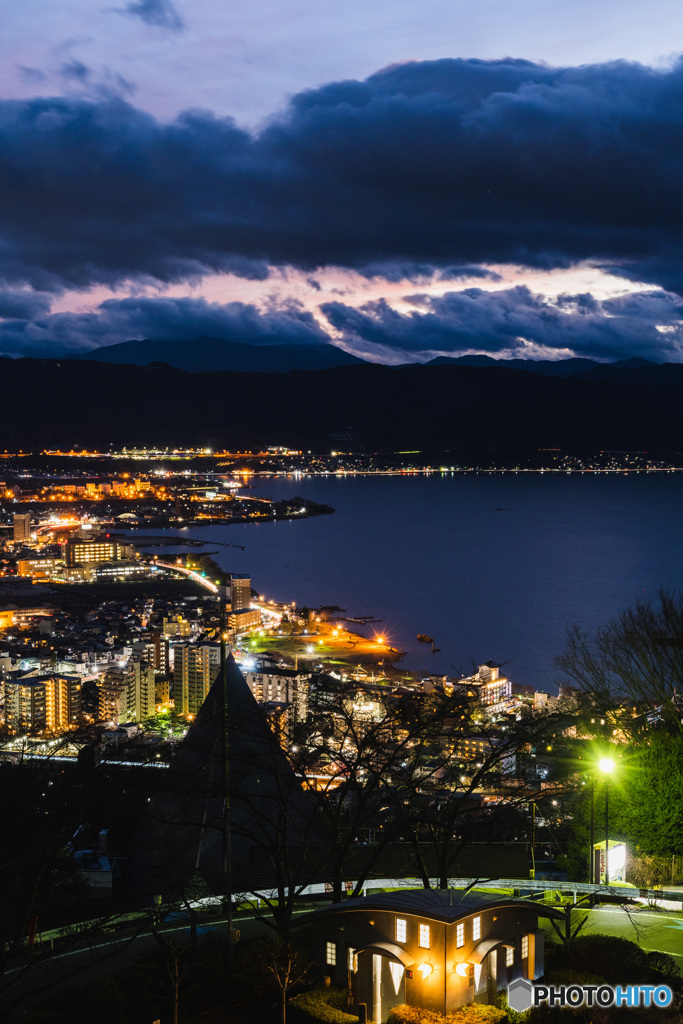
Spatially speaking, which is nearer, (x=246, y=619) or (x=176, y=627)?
(x=176, y=627)

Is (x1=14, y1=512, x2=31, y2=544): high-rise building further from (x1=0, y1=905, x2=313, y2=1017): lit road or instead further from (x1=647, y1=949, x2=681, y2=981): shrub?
(x1=647, y1=949, x2=681, y2=981): shrub

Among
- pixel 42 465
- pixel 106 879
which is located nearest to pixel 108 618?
pixel 106 879

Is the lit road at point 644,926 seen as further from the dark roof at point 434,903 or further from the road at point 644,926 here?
the dark roof at point 434,903

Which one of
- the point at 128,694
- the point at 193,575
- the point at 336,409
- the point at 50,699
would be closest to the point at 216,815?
the point at 50,699

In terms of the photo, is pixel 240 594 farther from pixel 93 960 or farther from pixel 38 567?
pixel 93 960

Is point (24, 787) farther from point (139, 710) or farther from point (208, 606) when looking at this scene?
point (208, 606)
